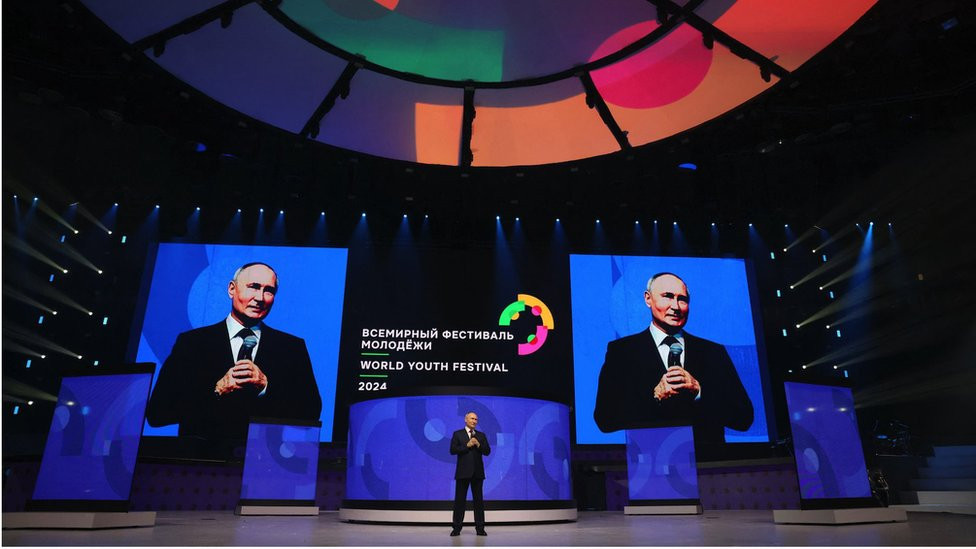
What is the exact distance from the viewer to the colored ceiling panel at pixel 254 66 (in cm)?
825

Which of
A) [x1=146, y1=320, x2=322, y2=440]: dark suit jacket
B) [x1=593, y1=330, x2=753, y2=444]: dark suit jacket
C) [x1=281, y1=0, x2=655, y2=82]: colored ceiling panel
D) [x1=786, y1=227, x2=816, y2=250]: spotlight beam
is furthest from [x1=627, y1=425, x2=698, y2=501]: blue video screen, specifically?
[x1=786, y1=227, x2=816, y2=250]: spotlight beam

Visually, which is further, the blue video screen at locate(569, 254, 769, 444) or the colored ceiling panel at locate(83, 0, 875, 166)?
the blue video screen at locate(569, 254, 769, 444)

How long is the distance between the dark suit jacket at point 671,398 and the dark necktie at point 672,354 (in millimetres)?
190

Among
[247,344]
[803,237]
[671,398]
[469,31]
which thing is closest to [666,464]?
[671,398]

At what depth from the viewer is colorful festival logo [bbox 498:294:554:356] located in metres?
14.5

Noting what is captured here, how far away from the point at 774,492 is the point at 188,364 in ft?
38.6

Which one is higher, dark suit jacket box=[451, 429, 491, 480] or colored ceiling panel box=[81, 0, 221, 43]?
colored ceiling panel box=[81, 0, 221, 43]

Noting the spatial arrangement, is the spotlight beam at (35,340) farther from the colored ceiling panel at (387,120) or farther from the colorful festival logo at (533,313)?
the colorful festival logo at (533,313)

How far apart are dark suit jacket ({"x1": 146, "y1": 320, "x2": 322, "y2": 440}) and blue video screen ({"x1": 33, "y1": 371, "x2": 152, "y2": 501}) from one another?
5.46m

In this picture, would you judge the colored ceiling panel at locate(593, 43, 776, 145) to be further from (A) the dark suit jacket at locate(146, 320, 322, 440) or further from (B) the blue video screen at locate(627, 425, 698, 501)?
(A) the dark suit jacket at locate(146, 320, 322, 440)

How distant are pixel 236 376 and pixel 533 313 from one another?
673 cm

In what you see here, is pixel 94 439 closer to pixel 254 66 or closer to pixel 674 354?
pixel 254 66

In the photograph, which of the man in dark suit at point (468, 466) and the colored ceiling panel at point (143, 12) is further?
the colored ceiling panel at point (143, 12)

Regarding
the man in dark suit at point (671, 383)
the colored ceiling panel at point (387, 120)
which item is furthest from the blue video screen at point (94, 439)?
the man in dark suit at point (671, 383)
